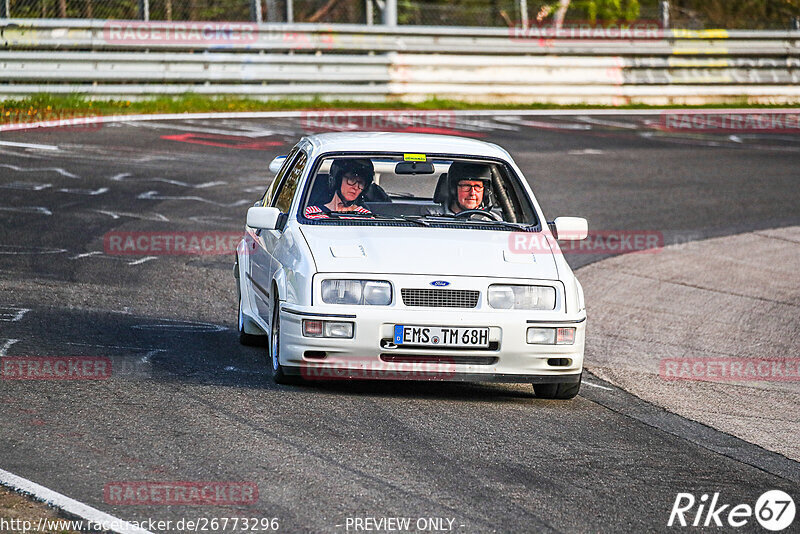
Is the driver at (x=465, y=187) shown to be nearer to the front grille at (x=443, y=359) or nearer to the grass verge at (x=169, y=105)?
the front grille at (x=443, y=359)

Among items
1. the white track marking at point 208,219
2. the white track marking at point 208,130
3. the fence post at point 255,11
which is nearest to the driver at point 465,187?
the white track marking at point 208,219

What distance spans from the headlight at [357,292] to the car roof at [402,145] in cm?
161

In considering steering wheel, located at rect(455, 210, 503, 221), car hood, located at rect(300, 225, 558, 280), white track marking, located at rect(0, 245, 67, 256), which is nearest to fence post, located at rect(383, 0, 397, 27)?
white track marking, located at rect(0, 245, 67, 256)

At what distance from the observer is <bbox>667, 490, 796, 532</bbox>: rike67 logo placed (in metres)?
5.45

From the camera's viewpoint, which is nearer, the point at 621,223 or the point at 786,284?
the point at 786,284

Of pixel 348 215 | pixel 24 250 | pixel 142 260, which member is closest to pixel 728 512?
pixel 348 215

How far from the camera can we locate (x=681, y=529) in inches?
210

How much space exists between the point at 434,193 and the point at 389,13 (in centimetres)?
1767

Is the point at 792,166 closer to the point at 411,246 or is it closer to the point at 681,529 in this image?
the point at 411,246

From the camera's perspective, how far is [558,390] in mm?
7879

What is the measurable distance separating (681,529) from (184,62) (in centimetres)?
1976

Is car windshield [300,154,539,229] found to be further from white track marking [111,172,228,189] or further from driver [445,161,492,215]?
white track marking [111,172,228,189]

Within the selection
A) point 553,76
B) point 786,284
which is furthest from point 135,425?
point 553,76

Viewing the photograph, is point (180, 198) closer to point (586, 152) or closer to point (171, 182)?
point (171, 182)
